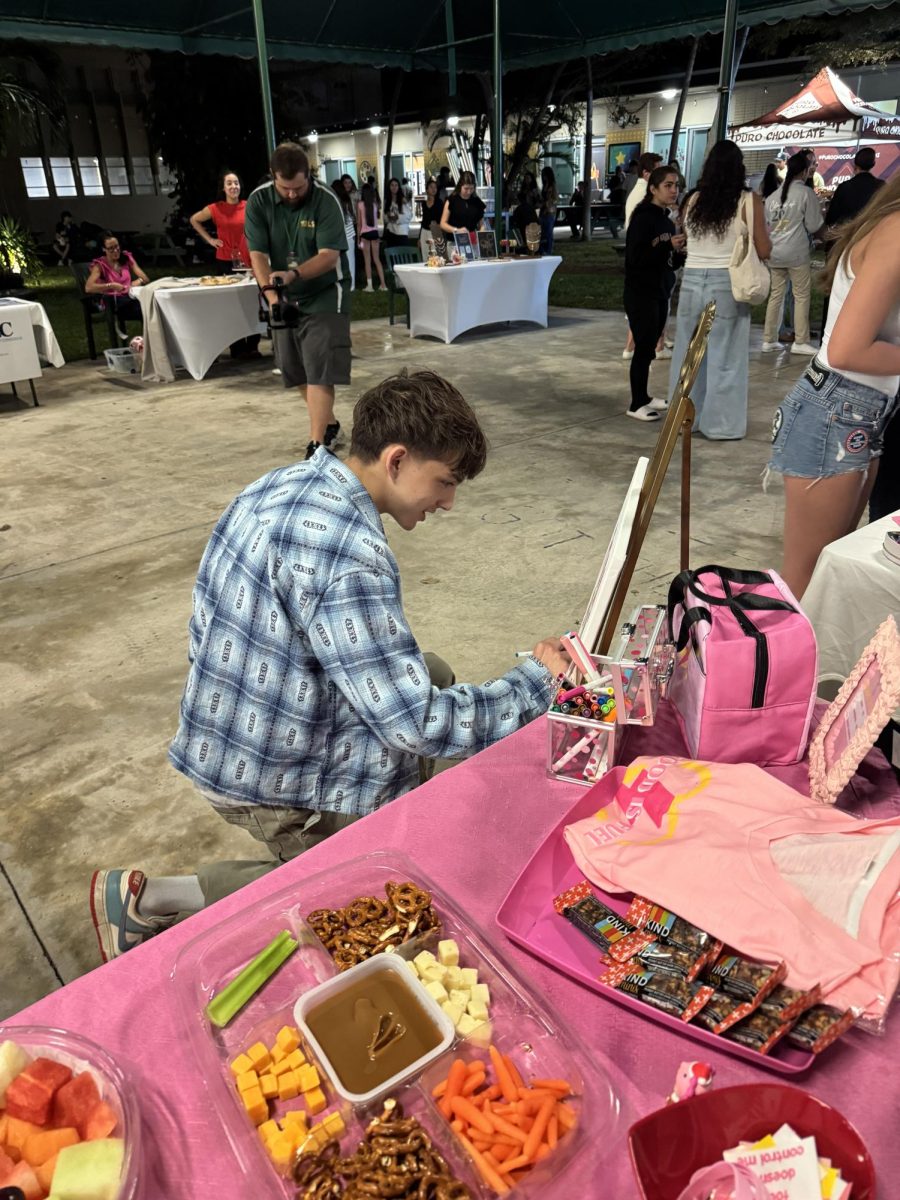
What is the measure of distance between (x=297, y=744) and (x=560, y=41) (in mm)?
14310

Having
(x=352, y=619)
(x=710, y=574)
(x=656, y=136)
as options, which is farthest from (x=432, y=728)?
(x=656, y=136)

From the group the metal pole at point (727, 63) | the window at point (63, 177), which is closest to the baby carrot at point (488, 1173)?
the metal pole at point (727, 63)

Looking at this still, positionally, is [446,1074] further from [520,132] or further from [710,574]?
[520,132]

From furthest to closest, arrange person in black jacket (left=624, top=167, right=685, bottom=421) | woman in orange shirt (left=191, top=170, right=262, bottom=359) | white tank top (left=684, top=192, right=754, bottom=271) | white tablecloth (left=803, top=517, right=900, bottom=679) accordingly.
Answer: woman in orange shirt (left=191, top=170, right=262, bottom=359), person in black jacket (left=624, top=167, right=685, bottom=421), white tank top (left=684, top=192, right=754, bottom=271), white tablecloth (left=803, top=517, right=900, bottom=679)

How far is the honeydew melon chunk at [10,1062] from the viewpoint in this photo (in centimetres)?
81

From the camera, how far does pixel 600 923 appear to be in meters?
1.03

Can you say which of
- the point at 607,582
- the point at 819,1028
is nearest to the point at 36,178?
the point at 607,582

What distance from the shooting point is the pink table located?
0.81m

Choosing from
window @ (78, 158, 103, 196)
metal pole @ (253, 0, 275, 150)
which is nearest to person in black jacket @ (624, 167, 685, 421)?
metal pole @ (253, 0, 275, 150)

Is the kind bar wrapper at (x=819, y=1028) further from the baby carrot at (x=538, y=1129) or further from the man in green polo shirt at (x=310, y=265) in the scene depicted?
the man in green polo shirt at (x=310, y=265)

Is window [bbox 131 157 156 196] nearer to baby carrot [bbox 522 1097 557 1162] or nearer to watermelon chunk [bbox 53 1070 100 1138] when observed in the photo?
watermelon chunk [bbox 53 1070 100 1138]

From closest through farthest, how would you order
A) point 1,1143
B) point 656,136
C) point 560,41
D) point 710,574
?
point 1,1143
point 710,574
point 560,41
point 656,136

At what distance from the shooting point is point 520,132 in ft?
72.6

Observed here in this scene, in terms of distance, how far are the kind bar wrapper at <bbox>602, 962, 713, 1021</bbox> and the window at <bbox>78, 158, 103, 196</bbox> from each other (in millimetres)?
29009
